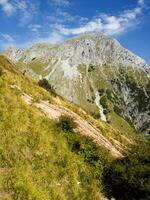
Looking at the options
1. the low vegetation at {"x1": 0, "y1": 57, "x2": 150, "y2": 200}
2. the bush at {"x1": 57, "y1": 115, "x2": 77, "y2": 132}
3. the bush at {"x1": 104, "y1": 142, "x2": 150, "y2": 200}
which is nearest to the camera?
the low vegetation at {"x1": 0, "y1": 57, "x2": 150, "y2": 200}

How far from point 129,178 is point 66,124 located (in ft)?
20.2

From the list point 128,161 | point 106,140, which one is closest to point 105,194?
point 128,161

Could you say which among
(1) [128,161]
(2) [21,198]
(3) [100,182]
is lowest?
(2) [21,198]

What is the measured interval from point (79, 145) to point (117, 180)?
3613 mm

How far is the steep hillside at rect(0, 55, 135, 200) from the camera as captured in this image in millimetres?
16688

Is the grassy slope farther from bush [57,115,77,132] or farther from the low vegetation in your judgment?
bush [57,115,77,132]

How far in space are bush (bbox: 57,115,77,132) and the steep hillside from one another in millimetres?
388

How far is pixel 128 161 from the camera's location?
20547 millimetres

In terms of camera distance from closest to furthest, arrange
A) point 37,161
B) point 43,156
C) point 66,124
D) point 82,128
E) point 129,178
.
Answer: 1. point 37,161
2. point 129,178
3. point 43,156
4. point 66,124
5. point 82,128

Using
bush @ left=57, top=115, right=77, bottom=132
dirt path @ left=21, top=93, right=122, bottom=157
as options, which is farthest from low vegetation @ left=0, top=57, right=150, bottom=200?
dirt path @ left=21, top=93, right=122, bottom=157

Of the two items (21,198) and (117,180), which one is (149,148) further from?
(21,198)

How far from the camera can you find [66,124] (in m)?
23.2

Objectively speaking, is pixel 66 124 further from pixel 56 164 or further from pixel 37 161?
pixel 37 161

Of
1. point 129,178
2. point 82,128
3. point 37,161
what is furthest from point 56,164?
point 82,128
